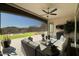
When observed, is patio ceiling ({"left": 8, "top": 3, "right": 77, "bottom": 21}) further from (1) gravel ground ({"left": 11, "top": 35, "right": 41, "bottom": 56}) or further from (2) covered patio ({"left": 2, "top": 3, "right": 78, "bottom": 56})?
(1) gravel ground ({"left": 11, "top": 35, "right": 41, "bottom": 56})

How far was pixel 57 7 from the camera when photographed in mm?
2094

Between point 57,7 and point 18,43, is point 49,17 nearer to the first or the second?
point 57,7

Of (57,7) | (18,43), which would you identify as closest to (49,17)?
(57,7)

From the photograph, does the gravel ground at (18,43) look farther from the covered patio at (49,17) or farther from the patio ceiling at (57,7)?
the patio ceiling at (57,7)

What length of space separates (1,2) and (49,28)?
29.0 inches

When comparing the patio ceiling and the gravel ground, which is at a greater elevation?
the patio ceiling

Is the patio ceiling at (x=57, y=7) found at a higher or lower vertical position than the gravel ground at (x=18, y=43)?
higher

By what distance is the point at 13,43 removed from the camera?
212 cm

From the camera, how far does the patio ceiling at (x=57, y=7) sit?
2.07 meters

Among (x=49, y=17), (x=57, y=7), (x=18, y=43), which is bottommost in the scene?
(x=18, y=43)

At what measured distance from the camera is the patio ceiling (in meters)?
2.07

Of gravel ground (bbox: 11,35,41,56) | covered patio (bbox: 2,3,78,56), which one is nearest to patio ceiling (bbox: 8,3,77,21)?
covered patio (bbox: 2,3,78,56)

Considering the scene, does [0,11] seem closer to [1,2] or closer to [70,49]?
[1,2]

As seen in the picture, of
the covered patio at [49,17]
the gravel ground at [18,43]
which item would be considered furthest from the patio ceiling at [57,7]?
the gravel ground at [18,43]
